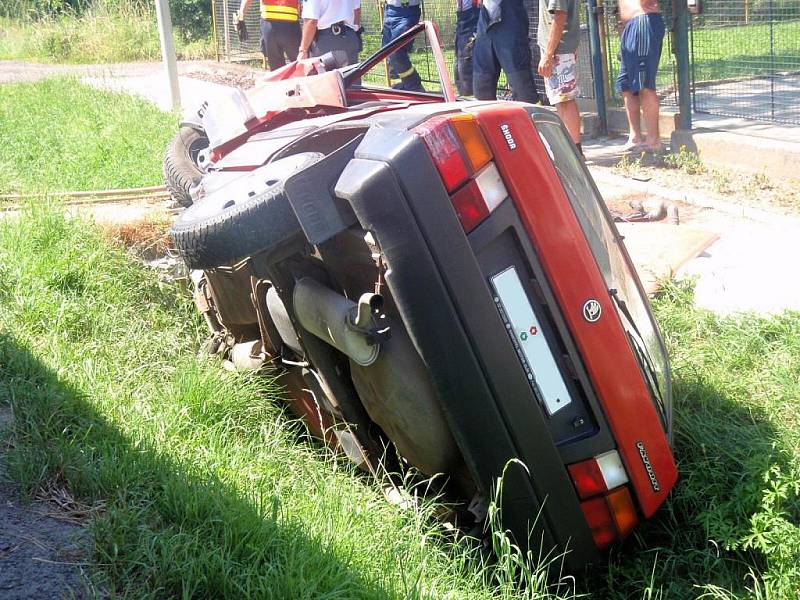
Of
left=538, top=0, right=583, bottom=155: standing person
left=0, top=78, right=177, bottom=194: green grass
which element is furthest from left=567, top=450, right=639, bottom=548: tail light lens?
left=538, top=0, right=583, bottom=155: standing person

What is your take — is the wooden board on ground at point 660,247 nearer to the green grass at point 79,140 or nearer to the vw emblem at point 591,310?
the vw emblem at point 591,310

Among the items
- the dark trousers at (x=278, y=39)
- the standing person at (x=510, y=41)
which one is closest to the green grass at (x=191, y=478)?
the standing person at (x=510, y=41)

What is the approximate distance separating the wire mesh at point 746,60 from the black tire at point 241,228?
22.8 feet

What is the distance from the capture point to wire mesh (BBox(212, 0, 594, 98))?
10.6m

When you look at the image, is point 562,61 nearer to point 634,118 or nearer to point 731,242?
point 634,118

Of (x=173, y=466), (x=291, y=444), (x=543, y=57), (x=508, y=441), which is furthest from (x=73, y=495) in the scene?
(x=543, y=57)

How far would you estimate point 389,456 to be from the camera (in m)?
3.56

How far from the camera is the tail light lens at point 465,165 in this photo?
9.68 ft

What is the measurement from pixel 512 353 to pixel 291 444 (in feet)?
4.20

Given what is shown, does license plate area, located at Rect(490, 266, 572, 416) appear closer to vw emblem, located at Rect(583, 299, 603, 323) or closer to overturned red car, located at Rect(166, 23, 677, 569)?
overturned red car, located at Rect(166, 23, 677, 569)

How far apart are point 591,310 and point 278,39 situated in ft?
26.0

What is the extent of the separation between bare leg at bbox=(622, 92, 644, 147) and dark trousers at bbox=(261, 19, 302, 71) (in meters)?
3.62

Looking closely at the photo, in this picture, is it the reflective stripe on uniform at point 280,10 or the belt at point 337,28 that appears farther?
the reflective stripe on uniform at point 280,10

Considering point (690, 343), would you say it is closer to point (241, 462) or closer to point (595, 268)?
point (595, 268)
